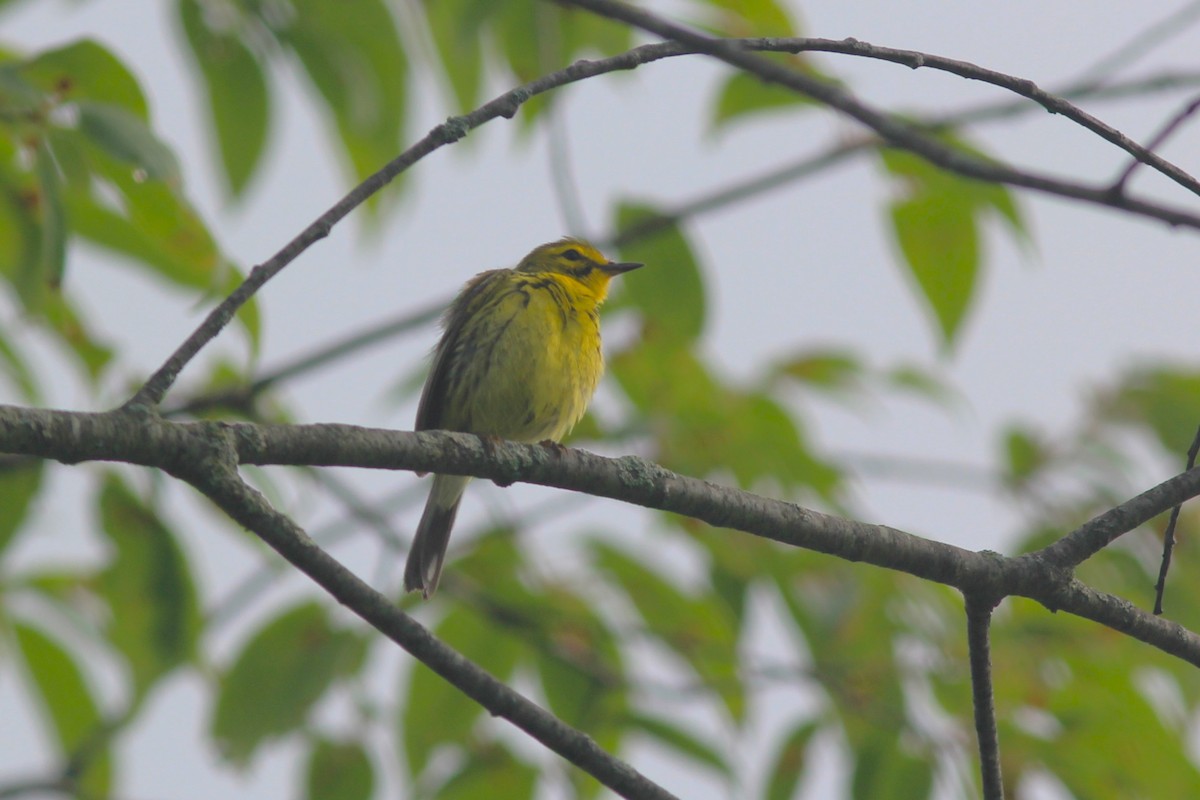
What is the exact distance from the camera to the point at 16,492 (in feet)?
13.7

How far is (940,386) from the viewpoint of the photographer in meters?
5.75

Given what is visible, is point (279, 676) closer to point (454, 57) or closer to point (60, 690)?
point (60, 690)

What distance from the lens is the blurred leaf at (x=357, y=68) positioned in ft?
14.1

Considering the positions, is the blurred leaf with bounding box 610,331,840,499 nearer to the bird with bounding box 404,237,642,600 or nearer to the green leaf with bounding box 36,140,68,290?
the bird with bounding box 404,237,642,600

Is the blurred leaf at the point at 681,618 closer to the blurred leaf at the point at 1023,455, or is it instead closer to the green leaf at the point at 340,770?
the green leaf at the point at 340,770

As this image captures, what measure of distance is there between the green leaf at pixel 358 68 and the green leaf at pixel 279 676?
5.45 feet

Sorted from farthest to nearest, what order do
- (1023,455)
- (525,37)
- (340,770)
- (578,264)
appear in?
(578,264) → (1023,455) → (340,770) → (525,37)

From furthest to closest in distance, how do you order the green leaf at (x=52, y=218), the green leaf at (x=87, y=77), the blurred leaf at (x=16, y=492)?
the blurred leaf at (x=16, y=492), the green leaf at (x=87, y=77), the green leaf at (x=52, y=218)

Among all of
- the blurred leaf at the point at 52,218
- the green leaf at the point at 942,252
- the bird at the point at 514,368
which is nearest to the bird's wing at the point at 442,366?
the bird at the point at 514,368

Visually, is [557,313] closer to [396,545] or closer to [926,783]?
[396,545]

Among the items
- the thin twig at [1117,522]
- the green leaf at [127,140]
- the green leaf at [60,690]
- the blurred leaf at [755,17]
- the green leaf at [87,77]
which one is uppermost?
the blurred leaf at [755,17]

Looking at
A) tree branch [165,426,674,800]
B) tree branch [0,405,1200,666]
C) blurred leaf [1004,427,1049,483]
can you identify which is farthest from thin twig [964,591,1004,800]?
blurred leaf [1004,427,1049,483]

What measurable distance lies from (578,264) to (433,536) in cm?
174

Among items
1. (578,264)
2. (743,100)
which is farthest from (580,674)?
(578,264)
